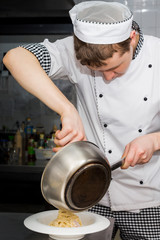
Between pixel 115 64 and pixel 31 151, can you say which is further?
pixel 31 151

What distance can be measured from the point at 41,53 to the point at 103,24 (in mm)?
269

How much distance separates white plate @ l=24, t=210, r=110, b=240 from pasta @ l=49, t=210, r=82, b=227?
4cm

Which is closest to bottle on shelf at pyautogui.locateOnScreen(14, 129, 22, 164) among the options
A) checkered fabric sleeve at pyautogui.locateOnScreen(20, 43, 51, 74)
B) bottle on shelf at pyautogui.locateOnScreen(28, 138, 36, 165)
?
bottle on shelf at pyautogui.locateOnScreen(28, 138, 36, 165)

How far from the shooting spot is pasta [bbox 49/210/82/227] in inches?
42.8

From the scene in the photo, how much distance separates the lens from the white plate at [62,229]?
987 millimetres

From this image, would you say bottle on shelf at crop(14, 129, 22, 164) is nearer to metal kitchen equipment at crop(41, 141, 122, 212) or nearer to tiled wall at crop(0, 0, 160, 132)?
tiled wall at crop(0, 0, 160, 132)

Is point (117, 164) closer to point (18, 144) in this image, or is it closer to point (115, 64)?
point (115, 64)

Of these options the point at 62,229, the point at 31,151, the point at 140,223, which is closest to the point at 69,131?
the point at 62,229

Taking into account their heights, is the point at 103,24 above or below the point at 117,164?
above

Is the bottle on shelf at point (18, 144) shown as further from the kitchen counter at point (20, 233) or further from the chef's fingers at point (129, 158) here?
the chef's fingers at point (129, 158)

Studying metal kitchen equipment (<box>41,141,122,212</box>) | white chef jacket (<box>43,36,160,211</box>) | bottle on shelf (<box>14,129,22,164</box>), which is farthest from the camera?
bottle on shelf (<box>14,129,22,164</box>)

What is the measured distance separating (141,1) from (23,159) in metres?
1.75

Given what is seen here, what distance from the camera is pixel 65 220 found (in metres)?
1.10

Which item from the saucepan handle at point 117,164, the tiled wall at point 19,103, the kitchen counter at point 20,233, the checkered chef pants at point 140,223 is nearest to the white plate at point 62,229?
the kitchen counter at point 20,233
